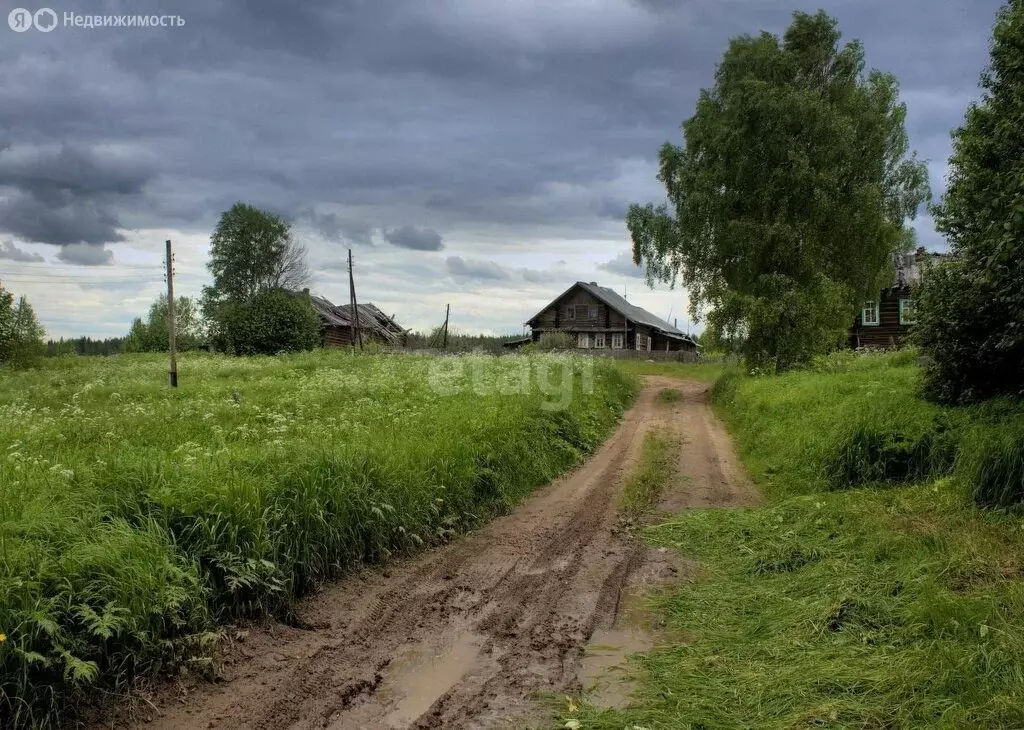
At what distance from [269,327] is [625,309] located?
3001 centimetres

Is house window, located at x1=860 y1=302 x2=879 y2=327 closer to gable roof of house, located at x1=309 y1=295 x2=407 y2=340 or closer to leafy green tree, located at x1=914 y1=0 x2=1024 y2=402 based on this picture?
leafy green tree, located at x1=914 y1=0 x2=1024 y2=402

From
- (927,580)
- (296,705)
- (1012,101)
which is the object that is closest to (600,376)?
(1012,101)

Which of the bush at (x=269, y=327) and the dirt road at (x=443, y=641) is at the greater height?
the bush at (x=269, y=327)

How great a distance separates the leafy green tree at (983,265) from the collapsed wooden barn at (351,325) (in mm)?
54381

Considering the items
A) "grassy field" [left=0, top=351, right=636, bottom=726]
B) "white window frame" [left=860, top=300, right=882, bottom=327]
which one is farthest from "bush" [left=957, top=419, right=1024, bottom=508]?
"white window frame" [left=860, top=300, right=882, bottom=327]

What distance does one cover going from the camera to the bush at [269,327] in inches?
1982

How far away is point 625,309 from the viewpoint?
6022 cm

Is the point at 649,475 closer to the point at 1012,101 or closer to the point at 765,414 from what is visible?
the point at 765,414

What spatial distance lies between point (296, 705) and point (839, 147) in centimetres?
2553

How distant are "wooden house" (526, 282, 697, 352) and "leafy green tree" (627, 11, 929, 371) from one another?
30924 millimetres

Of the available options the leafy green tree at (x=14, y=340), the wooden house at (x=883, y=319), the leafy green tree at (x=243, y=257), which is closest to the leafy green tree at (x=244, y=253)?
the leafy green tree at (x=243, y=257)

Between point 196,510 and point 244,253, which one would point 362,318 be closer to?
point 244,253

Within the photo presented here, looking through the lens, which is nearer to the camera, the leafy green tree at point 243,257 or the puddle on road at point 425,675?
Answer: the puddle on road at point 425,675

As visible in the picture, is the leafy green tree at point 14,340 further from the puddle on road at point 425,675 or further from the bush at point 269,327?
the puddle on road at point 425,675
